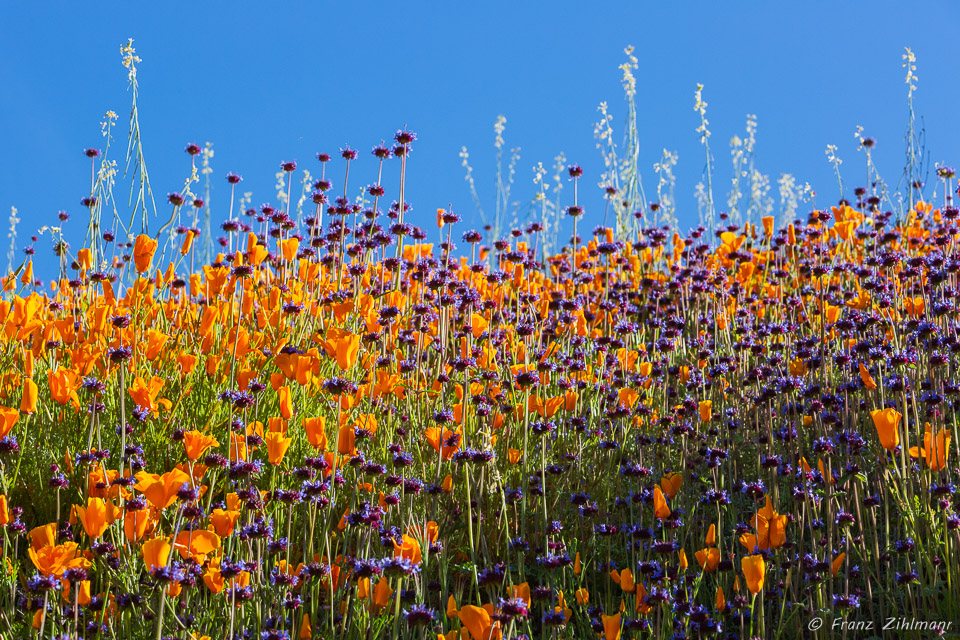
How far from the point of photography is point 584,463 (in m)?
3.76

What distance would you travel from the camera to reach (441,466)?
326cm

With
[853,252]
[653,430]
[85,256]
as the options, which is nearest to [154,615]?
[653,430]

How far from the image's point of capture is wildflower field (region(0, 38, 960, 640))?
7.62 feet

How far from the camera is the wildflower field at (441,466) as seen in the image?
91.4 inches

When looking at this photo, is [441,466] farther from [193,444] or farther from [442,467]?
[193,444]

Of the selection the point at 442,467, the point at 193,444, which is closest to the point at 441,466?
the point at 442,467

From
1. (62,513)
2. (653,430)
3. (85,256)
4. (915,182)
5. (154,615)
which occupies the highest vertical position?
(915,182)

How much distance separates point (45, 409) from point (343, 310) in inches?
50.3

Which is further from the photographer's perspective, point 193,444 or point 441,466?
point 441,466

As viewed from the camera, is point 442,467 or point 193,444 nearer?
point 193,444

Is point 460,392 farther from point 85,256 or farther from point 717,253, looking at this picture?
point 717,253

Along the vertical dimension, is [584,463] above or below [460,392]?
below

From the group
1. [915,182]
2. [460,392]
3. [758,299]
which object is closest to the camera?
[460,392]

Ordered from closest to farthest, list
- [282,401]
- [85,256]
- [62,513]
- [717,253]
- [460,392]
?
[282,401] → [62,513] → [460,392] → [85,256] → [717,253]
